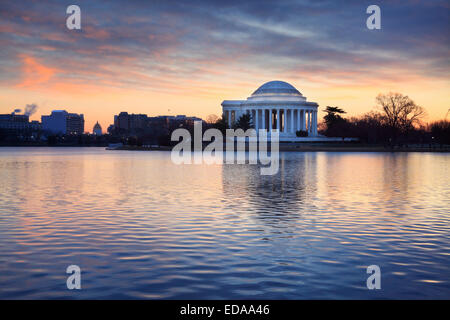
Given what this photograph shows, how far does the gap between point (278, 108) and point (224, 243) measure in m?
150

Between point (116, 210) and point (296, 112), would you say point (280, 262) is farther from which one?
point (296, 112)

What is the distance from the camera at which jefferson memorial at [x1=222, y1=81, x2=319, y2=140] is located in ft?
534

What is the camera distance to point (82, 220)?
1938 centimetres

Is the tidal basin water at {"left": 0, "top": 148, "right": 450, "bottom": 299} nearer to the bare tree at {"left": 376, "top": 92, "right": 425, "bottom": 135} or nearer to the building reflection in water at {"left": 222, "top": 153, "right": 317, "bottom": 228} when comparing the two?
the building reflection in water at {"left": 222, "top": 153, "right": 317, "bottom": 228}

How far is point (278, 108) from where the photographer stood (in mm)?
163125

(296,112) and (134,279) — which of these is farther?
(296,112)

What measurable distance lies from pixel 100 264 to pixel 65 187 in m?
20.8

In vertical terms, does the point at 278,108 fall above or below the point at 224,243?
above

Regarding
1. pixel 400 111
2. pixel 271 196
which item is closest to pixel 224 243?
pixel 271 196

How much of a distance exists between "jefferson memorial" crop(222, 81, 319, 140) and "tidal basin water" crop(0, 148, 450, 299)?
135 m

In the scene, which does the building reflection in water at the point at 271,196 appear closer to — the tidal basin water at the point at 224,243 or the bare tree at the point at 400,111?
the tidal basin water at the point at 224,243

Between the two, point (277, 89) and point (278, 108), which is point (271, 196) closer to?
point (278, 108)
